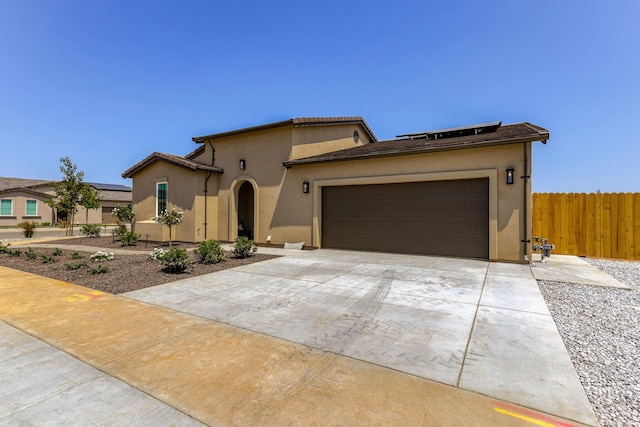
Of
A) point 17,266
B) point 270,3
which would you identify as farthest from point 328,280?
point 270,3

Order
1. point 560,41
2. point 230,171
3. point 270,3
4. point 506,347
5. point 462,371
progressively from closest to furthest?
point 462,371 → point 506,347 → point 560,41 → point 270,3 → point 230,171

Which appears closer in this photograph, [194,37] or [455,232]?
[455,232]

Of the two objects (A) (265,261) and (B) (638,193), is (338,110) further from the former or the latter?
(B) (638,193)

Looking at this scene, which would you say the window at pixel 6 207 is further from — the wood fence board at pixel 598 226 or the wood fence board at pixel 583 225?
the wood fence board at pixel 598 226

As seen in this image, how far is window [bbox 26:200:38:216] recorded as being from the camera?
2889 cm

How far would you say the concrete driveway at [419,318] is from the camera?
2.61 metres

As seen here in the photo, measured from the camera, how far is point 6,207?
→ 27797 millimetres

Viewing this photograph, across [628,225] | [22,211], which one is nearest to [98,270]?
[628,225]

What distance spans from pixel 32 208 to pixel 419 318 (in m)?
40.8

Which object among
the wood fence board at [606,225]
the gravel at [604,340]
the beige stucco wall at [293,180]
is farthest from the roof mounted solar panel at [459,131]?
the gravel at [604,340]

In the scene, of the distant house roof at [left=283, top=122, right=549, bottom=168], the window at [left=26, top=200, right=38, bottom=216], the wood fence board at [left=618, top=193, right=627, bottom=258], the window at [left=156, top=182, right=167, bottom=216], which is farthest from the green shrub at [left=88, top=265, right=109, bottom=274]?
the window at [left=26, top=200, right=38, bottom=216]

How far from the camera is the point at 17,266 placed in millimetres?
8219

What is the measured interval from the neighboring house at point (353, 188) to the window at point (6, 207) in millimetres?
24030

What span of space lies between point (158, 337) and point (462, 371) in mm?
3512
